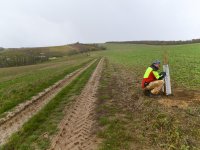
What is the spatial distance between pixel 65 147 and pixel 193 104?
6.69 meters

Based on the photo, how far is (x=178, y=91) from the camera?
15.0m

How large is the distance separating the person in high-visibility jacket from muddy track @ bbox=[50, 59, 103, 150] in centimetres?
307

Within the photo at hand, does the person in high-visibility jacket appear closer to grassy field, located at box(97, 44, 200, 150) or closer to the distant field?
grassy field, located at box(97, 44, 200, 150)

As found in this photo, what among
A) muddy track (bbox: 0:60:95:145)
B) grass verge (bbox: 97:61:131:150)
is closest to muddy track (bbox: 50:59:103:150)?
grass verge (bbox: 97:61:131:150)

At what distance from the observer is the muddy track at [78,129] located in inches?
312

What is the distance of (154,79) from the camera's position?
13.9 metres

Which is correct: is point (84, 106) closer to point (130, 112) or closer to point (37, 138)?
point (130, 112)

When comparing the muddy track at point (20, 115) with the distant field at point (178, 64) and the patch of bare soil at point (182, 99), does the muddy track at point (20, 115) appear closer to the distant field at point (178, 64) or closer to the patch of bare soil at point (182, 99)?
the patch of bare soil at point (182, 99)

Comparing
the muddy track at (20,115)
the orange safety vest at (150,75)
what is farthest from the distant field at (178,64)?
the muddy track at (20,115)

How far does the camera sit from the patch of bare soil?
464 inches

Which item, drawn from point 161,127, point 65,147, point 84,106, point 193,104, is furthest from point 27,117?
point 193,104

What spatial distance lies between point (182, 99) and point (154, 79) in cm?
183

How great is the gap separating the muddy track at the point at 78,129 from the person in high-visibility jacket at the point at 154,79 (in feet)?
10.1

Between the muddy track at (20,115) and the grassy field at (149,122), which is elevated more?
the grassy field at (149,122)
